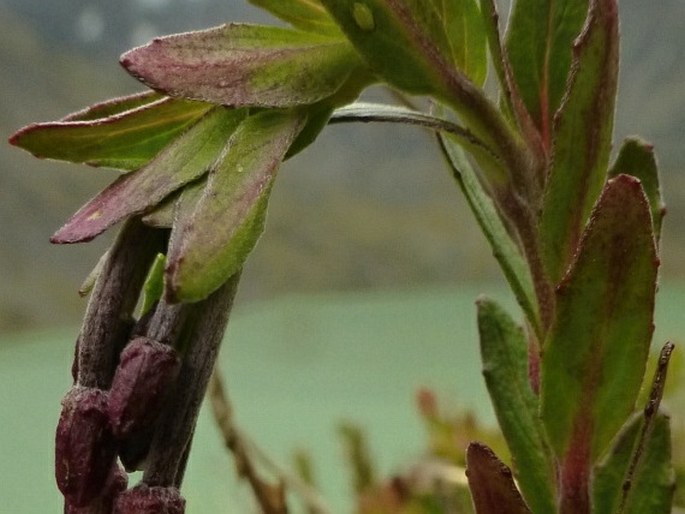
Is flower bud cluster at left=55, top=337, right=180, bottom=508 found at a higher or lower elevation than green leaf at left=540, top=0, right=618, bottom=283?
lower

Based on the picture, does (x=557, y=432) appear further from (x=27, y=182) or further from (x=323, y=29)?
(x=27, y=182)

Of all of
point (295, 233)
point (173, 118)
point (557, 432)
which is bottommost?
point (557, 432)

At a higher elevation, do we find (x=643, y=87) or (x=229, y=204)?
(x=643, y=87)

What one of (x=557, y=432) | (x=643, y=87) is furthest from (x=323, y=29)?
(x=643, y=87)

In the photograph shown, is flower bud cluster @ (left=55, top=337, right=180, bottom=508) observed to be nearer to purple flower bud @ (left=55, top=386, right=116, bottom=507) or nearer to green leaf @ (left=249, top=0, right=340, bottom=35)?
purple flower bud @ (left=55, top=386, right=116, bottom=507)

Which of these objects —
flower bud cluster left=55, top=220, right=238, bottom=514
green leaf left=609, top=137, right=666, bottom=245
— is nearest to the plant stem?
flower bud cluster left=55, top=220, right=238, bottom=514

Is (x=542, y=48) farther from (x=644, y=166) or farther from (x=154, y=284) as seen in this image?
(x=154, y=284)

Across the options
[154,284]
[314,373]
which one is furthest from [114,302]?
[314,373]
